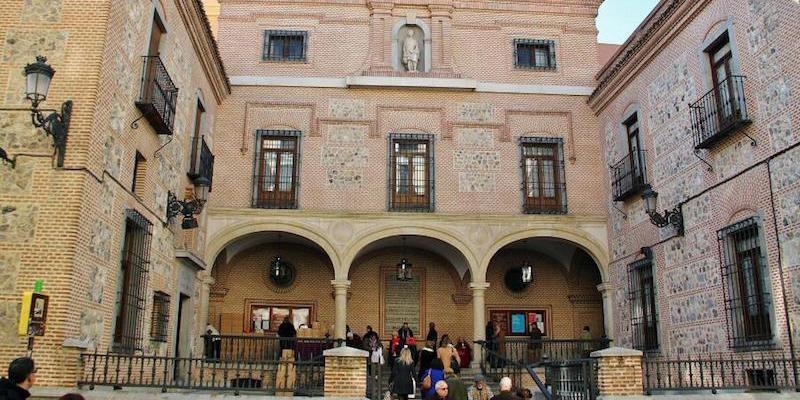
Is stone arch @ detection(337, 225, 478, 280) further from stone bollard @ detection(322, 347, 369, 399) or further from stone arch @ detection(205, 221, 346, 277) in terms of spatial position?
stone bollard @ detection(322, 347, 369, 399)

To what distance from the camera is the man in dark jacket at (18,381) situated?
4.27 m

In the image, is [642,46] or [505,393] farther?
[642,46]

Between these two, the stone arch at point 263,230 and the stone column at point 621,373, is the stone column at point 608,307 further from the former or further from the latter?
the stone column at point 621,373

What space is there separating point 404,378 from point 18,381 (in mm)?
6665

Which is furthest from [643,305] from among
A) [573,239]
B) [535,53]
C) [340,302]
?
[535,53]

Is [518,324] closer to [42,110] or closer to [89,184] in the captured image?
[89,184]

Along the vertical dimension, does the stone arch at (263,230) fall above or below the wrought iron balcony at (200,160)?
below

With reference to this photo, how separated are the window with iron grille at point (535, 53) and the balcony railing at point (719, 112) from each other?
594 cm

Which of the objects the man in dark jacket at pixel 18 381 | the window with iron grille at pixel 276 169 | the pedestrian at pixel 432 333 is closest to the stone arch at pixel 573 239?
the pedestrian at pixel 432 333

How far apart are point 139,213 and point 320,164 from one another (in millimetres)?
6446

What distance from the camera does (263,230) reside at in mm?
16609

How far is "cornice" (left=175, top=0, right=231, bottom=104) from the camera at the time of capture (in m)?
13.8

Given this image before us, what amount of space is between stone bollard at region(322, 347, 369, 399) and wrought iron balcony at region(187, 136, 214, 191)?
6502 millimetres

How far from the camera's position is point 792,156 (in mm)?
10516
